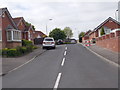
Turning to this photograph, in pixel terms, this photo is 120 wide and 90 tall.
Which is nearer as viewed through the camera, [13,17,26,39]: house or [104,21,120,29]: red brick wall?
[13,17,26,39]: house

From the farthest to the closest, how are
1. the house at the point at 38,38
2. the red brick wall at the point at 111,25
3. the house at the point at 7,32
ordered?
the house at the point at 38,38
the red brick wall at the point at 111,25
the house at the point at 7,32

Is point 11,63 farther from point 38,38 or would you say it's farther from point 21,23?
point 38,38

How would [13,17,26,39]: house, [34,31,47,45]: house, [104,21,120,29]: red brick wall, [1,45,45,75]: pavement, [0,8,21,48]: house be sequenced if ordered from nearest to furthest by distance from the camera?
[1,45,45,75]: pavement < [0,8,21,48]: house < [13,17,26,39]: house < [104,21,120,29]: red brick wall < [34,31,47,45]: house

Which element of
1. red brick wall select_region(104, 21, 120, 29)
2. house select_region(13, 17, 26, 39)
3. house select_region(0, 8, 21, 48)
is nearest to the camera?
house select_region(0, 8, 21, 48)

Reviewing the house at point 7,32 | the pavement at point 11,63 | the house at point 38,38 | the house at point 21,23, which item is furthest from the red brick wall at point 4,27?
the house at point 38,38

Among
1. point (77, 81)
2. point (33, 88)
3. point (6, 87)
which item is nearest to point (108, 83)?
point (77, 81)

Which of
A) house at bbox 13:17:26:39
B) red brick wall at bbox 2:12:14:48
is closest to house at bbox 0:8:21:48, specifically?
red brick wall at bbox 2:12:14:48

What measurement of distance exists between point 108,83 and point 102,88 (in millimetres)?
885

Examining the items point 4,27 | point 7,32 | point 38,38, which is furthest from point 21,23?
point 4,27

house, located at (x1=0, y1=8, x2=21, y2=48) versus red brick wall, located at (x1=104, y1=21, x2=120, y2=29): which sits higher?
red brick wall, located at (x1=104, y1=21, x2=120, y2=29)

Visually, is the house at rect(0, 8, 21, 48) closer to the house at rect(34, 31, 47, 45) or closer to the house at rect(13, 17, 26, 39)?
the house at rect(13, 17, 26, 39)

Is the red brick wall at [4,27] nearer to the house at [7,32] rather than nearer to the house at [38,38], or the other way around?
the house at [7,32]

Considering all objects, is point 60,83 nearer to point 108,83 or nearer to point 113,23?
point 108,83

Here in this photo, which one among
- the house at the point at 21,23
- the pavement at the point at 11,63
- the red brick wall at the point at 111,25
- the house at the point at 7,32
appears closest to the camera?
the pavement at the point at 11,63
